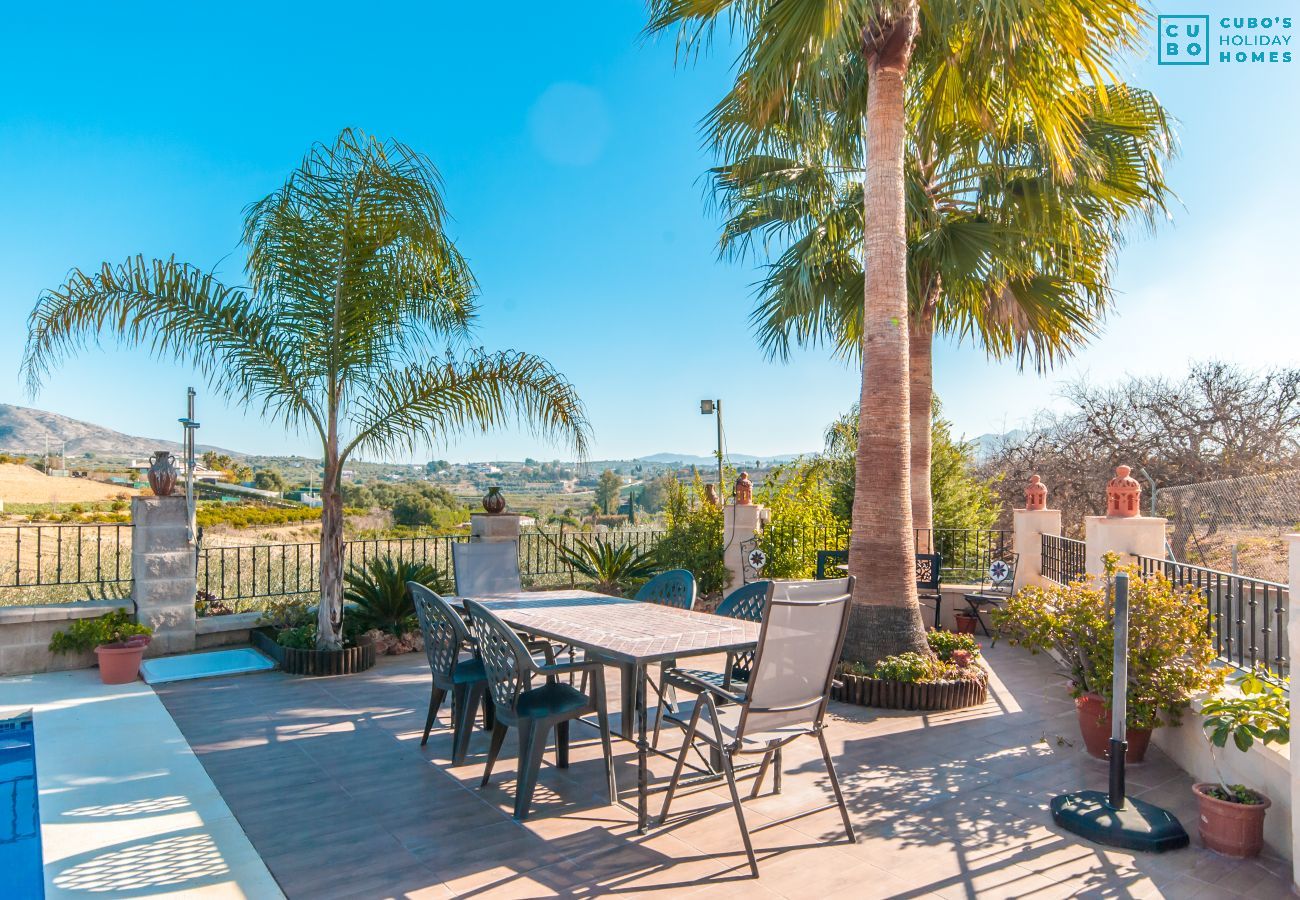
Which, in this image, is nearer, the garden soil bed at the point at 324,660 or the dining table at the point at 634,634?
the dining table at the point at 634,634

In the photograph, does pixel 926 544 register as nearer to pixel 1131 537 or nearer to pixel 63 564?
pixel 1131 537

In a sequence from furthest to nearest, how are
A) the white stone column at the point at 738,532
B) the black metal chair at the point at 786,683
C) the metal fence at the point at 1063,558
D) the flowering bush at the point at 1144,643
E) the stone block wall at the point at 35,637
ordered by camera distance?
the white stone column at the point at 738,532 → the metal fence at the point at 1063,558 → the stone block wall at the point at 35,637 → the flowering bush at the point at 1144,643 → the black metal chair at the point at 786,683

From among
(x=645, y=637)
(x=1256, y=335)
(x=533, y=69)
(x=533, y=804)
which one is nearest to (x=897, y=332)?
(x=645, y=637)

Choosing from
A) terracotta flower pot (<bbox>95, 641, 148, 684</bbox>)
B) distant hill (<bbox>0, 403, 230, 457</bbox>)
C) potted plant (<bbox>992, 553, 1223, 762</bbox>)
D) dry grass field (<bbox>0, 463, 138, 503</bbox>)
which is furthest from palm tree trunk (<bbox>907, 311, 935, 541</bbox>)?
distant hill (<bbox>0, 403, 230, 457</bbox>)

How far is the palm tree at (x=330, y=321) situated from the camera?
612 centimetres

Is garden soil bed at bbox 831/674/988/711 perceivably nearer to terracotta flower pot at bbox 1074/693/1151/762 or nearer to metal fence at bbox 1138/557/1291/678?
terracotta flower pot at bbox 1074/693/1151/762

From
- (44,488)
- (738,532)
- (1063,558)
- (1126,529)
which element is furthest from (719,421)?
(44,488)

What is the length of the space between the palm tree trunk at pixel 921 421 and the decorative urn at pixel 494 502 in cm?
403

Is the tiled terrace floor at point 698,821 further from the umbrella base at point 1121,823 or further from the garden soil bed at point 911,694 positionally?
the garden soil bed at point 911,694

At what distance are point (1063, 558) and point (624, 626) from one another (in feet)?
17.2

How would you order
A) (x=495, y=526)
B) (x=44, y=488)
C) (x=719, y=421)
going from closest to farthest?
1. (x=495, y=526)
2. (x=719, y=421)
3. (x=44, y=488)

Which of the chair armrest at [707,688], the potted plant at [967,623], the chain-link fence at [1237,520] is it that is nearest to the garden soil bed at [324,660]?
the chair armrest at [707,688]

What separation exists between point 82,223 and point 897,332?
14.1m

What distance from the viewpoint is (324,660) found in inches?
242
